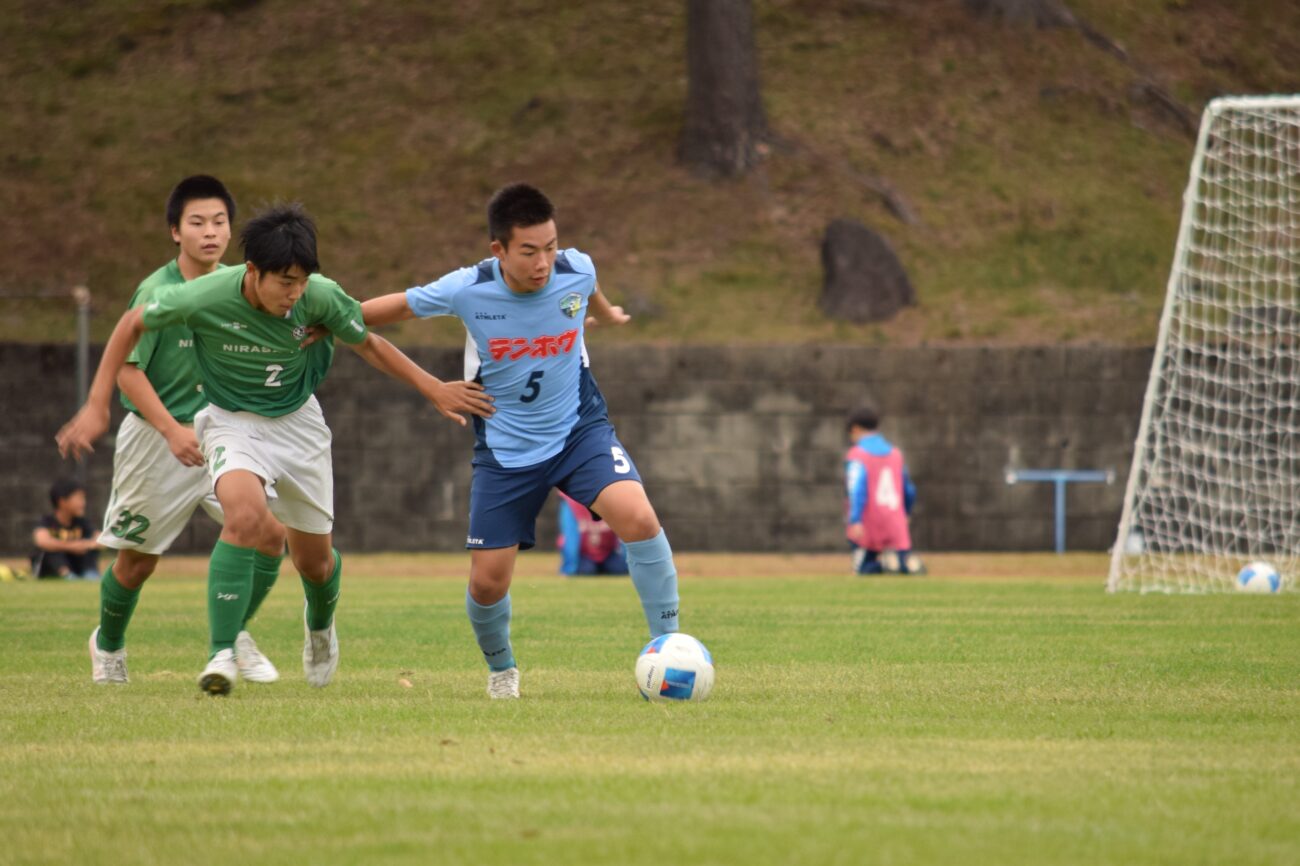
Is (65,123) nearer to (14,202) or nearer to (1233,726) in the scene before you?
(14,202)

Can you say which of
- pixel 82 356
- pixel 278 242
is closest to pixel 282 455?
pixel 278 242

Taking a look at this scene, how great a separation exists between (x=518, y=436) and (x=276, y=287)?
1067mm

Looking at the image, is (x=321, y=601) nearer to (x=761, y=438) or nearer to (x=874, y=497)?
(x=874, y=497)

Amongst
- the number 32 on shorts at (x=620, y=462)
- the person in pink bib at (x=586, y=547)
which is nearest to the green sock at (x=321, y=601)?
the number 32 on shorts at (x=620, y=462)

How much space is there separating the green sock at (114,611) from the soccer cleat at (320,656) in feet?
2.78

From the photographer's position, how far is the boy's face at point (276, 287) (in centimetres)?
700

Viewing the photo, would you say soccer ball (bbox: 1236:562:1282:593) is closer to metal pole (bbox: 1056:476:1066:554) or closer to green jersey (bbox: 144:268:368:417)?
metal pole (bbox: 1056:476:1066:554)

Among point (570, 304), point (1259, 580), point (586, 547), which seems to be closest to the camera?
point (570, 304)

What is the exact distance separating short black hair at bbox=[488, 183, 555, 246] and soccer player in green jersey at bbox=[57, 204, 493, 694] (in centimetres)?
63

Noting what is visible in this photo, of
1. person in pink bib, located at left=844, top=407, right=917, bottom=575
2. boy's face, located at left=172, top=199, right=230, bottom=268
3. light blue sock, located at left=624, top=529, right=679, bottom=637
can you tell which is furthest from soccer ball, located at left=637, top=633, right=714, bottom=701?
person in pink bib, located at left=844, top=407, right=917, bottom=575

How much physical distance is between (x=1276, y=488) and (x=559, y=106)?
12.5 metres

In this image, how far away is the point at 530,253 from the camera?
6965 mm

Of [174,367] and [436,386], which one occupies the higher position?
[174,367]

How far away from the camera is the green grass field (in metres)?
4.01
